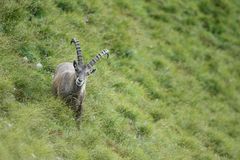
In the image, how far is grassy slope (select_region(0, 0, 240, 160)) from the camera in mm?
10969

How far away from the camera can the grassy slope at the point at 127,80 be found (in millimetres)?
10969

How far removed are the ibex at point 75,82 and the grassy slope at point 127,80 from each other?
0.90 ft

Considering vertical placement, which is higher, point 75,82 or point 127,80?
point 75,82

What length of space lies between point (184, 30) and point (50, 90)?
401 inches

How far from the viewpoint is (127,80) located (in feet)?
51.5

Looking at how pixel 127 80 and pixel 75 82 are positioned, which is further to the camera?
pixel 127 80

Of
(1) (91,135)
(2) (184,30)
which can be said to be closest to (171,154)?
(1) (91,135)

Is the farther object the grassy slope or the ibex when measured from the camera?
the ibex

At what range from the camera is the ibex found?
11.7m

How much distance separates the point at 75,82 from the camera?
468 inches

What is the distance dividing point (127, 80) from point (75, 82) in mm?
4019

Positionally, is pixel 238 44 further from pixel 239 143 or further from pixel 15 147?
pixel 15 147

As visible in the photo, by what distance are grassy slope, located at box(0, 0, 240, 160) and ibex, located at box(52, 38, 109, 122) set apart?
0.28 metres

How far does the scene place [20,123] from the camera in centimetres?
1020
